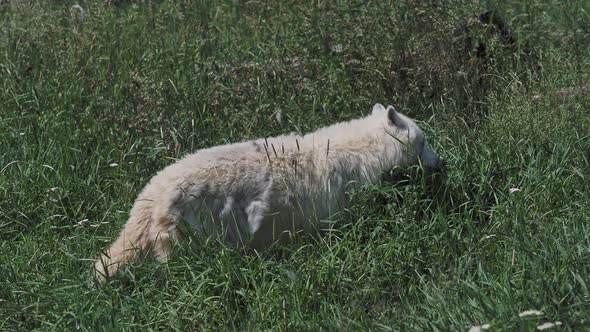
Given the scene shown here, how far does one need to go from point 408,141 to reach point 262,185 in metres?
1.06

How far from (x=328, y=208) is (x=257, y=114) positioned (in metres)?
1.68

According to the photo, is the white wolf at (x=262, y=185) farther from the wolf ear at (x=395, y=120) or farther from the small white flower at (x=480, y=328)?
the small white flower at (x=480, y=328)

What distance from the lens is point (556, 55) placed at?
8320mm

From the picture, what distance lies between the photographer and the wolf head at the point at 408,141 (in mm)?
6734

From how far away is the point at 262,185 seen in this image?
626 centimetres

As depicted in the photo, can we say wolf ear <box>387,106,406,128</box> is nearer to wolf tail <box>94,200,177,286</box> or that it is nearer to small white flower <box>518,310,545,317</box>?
wolf tail <box>94,200,177,286</box>

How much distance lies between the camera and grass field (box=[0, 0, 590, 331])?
5348mm

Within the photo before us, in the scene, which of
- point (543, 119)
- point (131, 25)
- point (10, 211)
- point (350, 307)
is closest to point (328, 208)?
point (350, 307)

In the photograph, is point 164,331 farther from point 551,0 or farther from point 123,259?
point 551,0

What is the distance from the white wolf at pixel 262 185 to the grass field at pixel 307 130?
0.56 ft

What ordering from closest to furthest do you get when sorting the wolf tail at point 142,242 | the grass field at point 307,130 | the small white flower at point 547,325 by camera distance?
the small white flower at point 547,325, the grass field at point 307,130, the wolf tail at point 142,242

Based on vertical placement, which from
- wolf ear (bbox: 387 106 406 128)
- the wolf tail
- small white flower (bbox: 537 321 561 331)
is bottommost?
the wolf tail

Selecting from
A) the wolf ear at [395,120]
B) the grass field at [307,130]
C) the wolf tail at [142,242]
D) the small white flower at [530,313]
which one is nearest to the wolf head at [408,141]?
the wolf ear at [395,120]

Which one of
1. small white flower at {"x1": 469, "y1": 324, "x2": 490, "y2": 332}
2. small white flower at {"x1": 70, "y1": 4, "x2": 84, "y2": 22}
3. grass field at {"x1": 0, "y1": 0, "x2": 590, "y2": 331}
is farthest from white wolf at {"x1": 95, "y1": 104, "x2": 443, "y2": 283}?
small white flower at {"x1": 70, "y1": 4, "x2": 84, "y2": 22}
